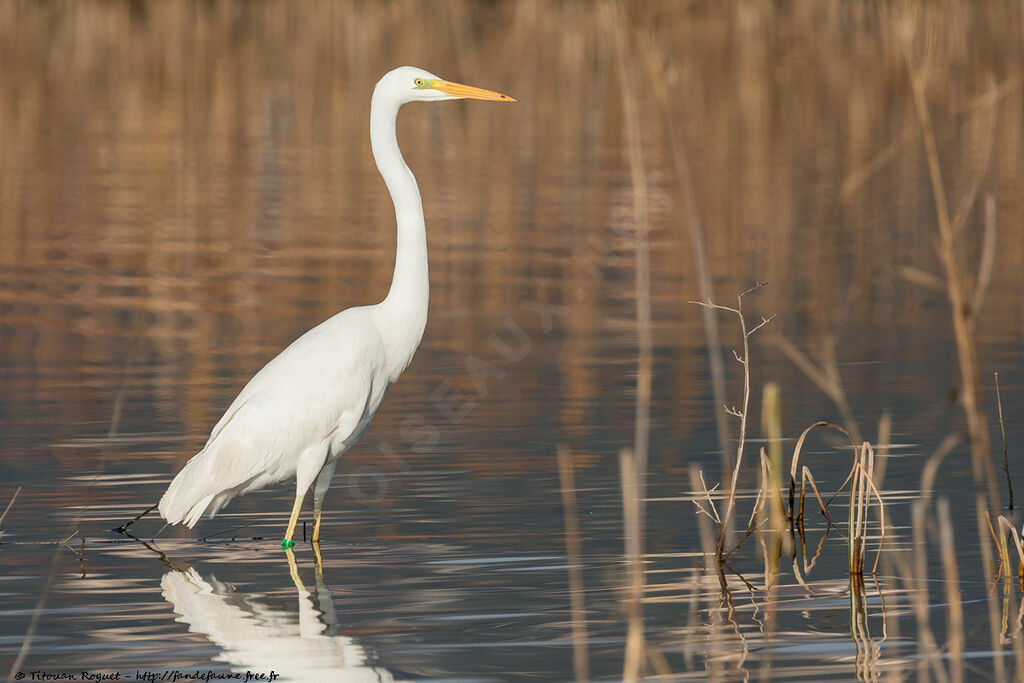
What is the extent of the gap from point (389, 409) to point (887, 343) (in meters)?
3.56

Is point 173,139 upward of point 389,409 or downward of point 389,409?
A: upward

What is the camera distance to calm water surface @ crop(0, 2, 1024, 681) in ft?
Result: 20.8

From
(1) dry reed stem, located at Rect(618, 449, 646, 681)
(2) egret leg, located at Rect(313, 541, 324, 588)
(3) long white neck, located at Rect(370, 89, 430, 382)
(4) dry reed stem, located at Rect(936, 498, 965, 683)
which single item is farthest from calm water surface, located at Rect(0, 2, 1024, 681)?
(3) long white neck, located at Rect(370, 89, 430, 382)

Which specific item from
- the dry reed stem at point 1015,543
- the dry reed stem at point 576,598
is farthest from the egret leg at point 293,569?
the dry reed stem at point 1015,543

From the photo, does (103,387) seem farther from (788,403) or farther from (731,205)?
(731,205)

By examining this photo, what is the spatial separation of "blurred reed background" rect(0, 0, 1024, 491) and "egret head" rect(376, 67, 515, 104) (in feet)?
3.25

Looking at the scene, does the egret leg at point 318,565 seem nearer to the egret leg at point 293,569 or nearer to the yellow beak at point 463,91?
the egret leg at point 293,569

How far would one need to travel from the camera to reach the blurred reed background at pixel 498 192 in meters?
11.3

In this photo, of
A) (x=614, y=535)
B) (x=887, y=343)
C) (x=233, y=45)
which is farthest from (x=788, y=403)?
(x=233, y=45)

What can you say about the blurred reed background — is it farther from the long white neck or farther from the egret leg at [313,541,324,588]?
the egret leg at [313,541,324,588]

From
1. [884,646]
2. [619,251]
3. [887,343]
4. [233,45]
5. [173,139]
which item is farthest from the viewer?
[233,45]

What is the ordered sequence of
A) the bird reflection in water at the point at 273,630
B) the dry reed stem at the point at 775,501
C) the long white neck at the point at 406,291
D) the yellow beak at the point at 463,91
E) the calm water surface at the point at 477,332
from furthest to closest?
1. the yellow beak at the point at 463,91
2. the long white neck at the point at 406,291
3. the dry reed stem at the point at 775,501
4. the calm water surface at the point at 477,332
5. the bird reflection in water at the point at 273,630

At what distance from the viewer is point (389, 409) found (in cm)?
1073

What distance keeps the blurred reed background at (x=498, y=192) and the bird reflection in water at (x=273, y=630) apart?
1985mm
